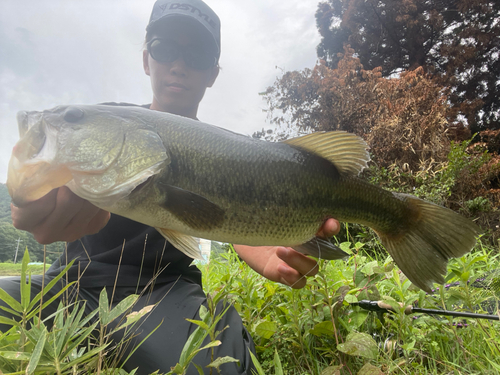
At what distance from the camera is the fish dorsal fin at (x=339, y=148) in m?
1.58

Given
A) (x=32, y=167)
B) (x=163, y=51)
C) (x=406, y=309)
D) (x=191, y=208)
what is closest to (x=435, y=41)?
(x=163, y=51)

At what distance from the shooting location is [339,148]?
160 cm

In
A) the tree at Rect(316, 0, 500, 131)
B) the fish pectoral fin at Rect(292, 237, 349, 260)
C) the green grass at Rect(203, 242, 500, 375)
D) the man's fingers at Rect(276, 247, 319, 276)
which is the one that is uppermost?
the tree at Rect(316, 0, 500, 131)

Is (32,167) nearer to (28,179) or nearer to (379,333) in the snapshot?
(28,179)

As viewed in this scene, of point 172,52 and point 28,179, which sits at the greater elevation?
point 172,52

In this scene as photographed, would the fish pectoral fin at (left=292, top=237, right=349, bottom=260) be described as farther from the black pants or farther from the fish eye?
the fish eye

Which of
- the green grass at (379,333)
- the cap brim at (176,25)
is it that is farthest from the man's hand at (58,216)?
the cap brim at (176,25)

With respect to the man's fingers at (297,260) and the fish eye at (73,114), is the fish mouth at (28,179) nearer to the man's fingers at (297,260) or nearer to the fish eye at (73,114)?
the fish eye at (73,114)

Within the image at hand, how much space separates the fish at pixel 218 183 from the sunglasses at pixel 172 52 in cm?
185

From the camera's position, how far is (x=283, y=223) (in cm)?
145

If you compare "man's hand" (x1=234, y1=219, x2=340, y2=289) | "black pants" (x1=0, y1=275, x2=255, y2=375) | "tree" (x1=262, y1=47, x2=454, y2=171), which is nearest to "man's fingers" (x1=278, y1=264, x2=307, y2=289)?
"man's hand" (x1=234, y1=219, x2=340, y2=289)

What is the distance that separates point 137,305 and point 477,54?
13541 mm

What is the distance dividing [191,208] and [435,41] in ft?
46.1

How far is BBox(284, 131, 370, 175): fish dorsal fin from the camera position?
1.58 m
